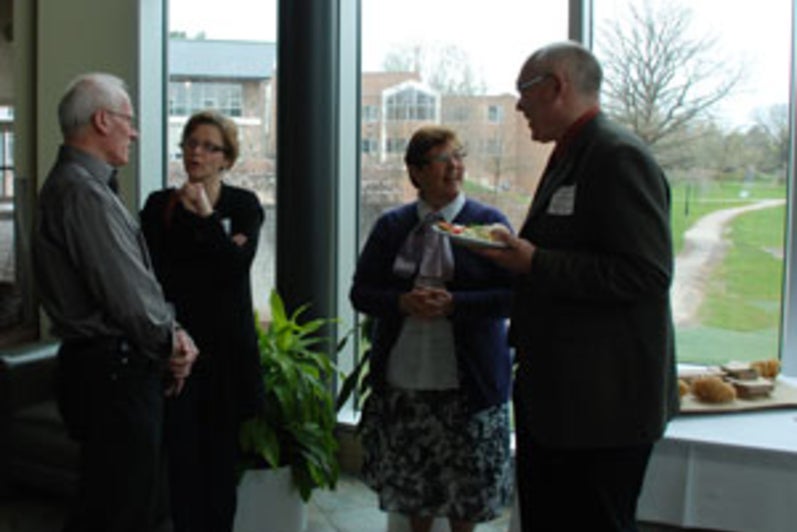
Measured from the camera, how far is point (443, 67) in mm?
3811

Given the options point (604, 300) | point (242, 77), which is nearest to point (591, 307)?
point (604, 300)

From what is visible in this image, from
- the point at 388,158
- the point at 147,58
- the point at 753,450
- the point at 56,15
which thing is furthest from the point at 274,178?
the point at 753,450

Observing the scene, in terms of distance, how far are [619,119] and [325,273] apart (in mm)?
1390

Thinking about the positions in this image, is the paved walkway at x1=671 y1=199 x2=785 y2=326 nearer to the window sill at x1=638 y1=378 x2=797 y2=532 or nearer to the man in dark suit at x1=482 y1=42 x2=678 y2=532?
the window sill at x1=638 y1=378 x2=797 y2=532

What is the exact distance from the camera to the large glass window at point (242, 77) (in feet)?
14.1

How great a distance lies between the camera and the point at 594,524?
1.88m

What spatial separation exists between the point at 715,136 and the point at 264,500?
2105 millimetres

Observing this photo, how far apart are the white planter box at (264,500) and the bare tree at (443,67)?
172cm

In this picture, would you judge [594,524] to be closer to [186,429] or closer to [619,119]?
[186,429]

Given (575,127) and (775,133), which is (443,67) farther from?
(575,127)

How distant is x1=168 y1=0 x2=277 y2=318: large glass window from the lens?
431 centimetres

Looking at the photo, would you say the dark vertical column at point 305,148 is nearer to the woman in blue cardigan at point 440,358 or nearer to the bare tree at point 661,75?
the woman in blue cardigan at point 440,358

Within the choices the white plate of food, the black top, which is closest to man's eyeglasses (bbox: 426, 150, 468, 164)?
the white plate of food

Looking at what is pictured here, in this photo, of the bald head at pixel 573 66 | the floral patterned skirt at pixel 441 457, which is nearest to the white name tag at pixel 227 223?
the floral patterned skirt at pixel 441 457
